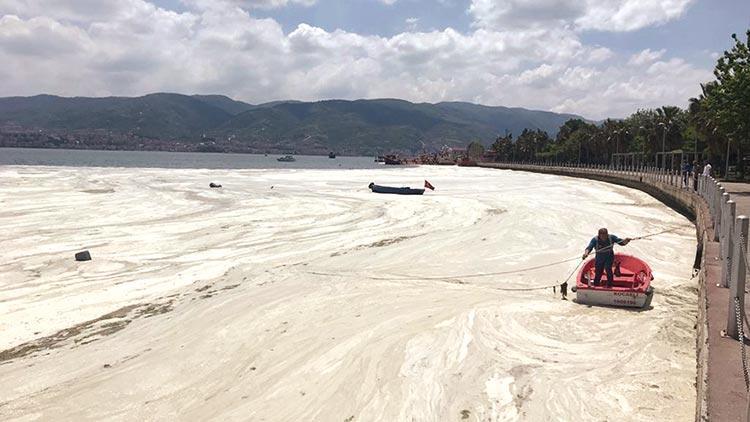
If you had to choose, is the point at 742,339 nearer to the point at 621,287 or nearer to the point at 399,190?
the point at 621,287

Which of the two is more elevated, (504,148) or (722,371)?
(504,148)

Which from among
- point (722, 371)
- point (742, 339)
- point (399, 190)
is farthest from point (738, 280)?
point (399, 190)

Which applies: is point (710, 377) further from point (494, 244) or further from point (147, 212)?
point (147, 212)

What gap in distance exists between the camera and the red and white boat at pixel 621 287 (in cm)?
1136

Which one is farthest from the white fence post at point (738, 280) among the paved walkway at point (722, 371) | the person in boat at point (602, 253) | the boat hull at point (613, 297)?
the person in boat at point (602, 253)

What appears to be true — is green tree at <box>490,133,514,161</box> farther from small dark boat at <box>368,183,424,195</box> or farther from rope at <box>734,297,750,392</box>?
rope at <box>734,297,750,392</box>

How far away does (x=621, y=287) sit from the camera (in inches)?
489

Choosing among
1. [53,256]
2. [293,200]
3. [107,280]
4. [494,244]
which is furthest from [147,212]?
[494,244]

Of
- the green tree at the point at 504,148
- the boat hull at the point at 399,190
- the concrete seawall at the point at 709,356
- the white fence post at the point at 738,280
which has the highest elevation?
the green tree at the point at 504,148

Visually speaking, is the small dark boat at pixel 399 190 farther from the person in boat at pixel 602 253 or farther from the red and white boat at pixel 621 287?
the person in boat at pixel 602 253

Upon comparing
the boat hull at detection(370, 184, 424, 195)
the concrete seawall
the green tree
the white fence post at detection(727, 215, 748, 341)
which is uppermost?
the green tree

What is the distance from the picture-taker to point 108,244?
1959 cm

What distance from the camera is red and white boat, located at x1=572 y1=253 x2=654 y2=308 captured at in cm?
1136

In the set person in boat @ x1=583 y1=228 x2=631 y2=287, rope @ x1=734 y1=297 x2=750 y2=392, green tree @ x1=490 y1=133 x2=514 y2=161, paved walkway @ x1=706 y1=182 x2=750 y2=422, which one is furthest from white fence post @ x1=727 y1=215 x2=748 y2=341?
green tree @ x1=490 y1=133 x2=514 y2=161
